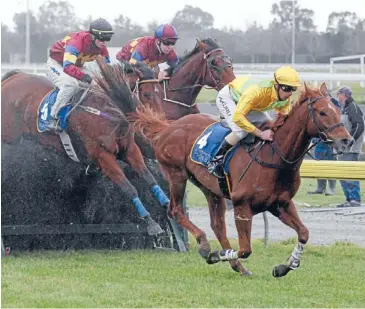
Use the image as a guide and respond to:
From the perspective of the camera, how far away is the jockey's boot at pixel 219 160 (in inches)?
291

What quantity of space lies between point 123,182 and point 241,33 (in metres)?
24.6

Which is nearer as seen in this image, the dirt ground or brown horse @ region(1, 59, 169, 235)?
brown horse @ region(1, 59, 169, 235)

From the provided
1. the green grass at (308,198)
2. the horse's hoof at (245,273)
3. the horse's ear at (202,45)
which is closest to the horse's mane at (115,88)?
the horse's ear at (202,45)

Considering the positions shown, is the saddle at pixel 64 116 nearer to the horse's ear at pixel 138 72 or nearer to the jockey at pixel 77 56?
the jockey at pixel 77 56

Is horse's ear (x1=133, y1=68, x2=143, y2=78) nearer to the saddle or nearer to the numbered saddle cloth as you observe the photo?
the saddle

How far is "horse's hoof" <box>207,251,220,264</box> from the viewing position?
7.37 meters

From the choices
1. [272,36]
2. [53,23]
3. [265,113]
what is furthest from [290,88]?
[272,36]

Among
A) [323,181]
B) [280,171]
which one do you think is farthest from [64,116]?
[323,181]

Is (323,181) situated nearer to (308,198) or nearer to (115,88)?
(308,198)

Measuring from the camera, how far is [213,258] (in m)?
7.41

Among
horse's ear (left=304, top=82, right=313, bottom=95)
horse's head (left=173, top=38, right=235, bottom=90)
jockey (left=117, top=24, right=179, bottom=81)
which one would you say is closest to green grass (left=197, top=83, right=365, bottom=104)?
jockey (left=117, top=24, right=179, bottom=81)

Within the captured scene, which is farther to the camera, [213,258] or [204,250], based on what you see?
[204,250]

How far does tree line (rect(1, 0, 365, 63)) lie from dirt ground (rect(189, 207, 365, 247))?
18.2 m

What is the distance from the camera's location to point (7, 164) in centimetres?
884
